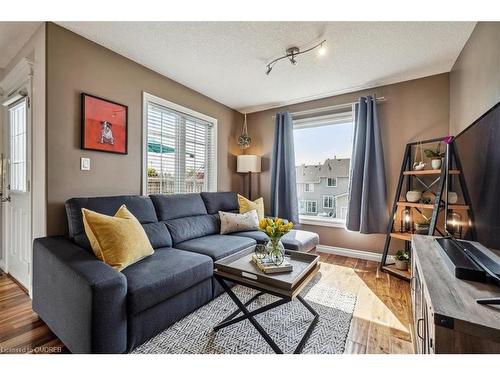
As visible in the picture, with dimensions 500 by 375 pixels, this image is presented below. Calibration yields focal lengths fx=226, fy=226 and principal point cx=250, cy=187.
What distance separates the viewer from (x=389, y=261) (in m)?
3.01

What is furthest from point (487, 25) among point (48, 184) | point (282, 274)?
point (48, 184)

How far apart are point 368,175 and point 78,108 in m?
3.29

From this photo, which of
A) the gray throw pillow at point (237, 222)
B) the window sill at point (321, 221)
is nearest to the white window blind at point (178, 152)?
the gray throw pillow at point (237, 222)

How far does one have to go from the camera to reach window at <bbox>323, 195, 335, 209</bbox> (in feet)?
11.6

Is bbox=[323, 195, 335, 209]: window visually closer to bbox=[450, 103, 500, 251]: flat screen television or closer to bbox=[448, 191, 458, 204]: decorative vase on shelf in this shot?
bbox=[448, 191, 458, 204]: decorative vase on shelf

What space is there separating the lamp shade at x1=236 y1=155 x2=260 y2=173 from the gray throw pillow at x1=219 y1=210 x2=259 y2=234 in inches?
39.8

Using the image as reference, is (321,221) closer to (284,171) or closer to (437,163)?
(284,171)

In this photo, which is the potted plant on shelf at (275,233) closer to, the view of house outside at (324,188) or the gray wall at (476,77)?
the gray wall at (476,77)

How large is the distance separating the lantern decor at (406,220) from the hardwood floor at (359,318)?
2.06ft

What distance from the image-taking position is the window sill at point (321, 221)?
3.39 m

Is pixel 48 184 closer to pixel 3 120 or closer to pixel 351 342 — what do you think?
pixel 3 120

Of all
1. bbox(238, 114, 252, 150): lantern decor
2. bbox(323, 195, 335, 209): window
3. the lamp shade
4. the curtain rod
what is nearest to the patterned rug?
bbox(323, 195, 335, 209): window

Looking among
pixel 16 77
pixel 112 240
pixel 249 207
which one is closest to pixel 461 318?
pixel 112 240

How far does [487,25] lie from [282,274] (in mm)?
2317
